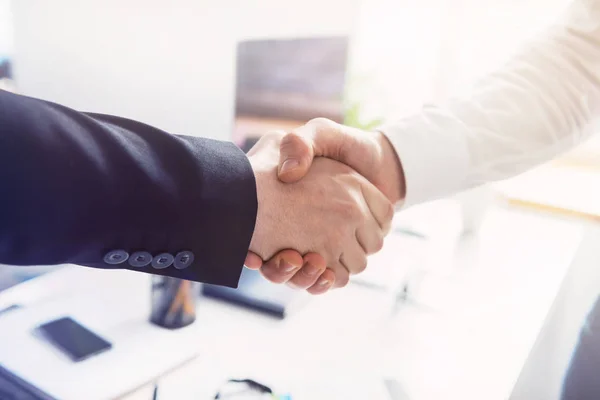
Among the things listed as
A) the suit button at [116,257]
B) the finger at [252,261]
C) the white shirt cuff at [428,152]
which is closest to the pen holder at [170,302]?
the finger at [252,261]

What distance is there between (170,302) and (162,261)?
0.22 m

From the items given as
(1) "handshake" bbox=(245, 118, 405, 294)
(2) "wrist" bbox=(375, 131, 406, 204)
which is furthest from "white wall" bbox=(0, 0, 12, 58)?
(2) "wrist" bbox=(375, 131, 406, 204)

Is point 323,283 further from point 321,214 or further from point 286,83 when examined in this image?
point 286,83

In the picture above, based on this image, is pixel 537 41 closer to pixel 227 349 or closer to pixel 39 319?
pixel 227 349

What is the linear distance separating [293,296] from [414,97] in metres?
1.31

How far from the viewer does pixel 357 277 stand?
1.11m

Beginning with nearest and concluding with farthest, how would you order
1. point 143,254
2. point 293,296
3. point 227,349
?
point 143,254 → point 227,349 → point 293,296

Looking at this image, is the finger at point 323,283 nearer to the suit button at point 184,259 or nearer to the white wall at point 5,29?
the suit button at point 184,259

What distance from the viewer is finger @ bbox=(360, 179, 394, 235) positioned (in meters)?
Result: 0.94

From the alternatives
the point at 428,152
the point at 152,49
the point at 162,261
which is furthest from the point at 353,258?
the point at 152,49

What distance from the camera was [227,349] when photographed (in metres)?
0.80

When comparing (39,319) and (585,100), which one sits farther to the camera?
(585,100)

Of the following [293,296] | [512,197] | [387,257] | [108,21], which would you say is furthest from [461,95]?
[108,21]

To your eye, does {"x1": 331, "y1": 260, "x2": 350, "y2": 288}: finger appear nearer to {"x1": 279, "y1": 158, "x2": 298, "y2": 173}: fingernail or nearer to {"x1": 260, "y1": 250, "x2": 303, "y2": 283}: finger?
{"x1": 260, "y1": 250, "x2": 303, "y2": 283}: finger
